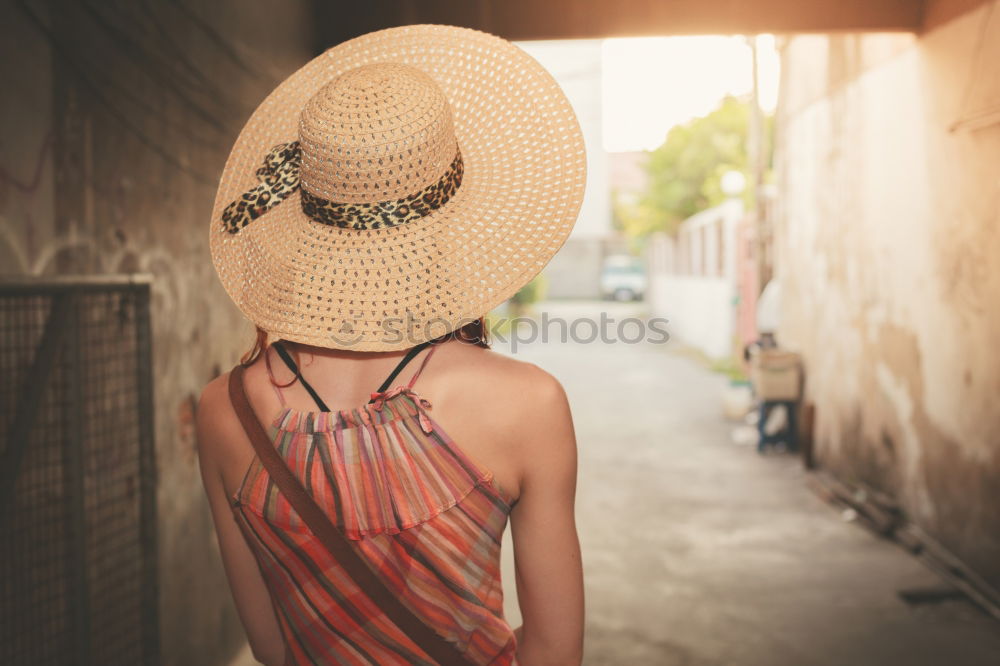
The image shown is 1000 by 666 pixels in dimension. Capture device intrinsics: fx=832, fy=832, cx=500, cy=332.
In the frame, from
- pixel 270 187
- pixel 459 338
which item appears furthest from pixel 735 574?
pixel 270 187

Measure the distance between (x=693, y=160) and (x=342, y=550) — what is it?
23912 mm

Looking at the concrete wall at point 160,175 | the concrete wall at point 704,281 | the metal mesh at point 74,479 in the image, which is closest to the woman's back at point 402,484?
the metal mesh at point 74,479

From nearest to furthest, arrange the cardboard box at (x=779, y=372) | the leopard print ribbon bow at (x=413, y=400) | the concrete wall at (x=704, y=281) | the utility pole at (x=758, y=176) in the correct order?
the leopard print ribbon bow at (x=413, y=400) → the cardboard box at (x=779, y=372) → the utility pole at (x=758, y=176) → the concrete wall at (x=704, y=281)

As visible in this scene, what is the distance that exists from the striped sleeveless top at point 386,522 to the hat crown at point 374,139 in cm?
27

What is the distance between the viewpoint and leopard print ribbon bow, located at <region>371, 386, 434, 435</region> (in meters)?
1.21

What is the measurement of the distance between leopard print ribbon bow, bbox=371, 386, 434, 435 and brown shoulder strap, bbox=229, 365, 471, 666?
0.56ft

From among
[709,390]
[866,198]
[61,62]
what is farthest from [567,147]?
[709,390]

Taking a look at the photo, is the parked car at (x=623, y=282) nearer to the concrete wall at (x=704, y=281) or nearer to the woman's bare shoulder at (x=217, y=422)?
the concrete wall at (x=704, y=281)

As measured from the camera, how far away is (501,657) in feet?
4.47

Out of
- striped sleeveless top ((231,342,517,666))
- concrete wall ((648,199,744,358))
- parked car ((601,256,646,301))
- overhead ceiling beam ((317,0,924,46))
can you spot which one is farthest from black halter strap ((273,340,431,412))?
parked car ((601,256,646,301))

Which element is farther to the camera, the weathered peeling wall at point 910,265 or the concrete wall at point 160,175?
the weathered peeling wall at point 910,265

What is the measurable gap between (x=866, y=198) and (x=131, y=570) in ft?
18.8

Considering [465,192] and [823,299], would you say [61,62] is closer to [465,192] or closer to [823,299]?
[465,192]

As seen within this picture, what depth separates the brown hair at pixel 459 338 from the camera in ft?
4.30
